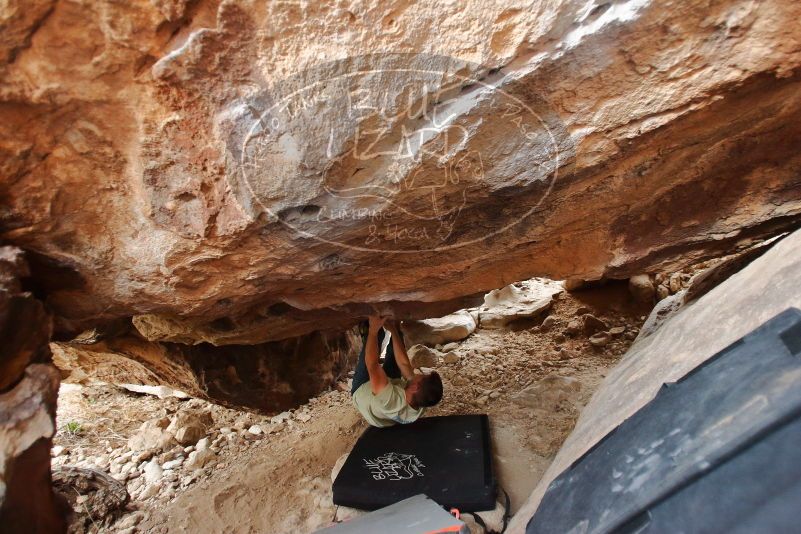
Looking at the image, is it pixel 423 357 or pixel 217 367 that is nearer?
pixel 217 367

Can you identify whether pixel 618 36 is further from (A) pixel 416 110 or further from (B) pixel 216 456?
(B) pixel 216 456

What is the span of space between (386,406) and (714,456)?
2.02 metres

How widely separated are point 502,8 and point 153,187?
1.06 m

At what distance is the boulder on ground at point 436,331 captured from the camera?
413 centimetres

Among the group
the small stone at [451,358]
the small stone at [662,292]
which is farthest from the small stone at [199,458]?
the small stone at [662,292]

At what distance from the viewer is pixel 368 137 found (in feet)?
3.82

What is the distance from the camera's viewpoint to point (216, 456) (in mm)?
2789

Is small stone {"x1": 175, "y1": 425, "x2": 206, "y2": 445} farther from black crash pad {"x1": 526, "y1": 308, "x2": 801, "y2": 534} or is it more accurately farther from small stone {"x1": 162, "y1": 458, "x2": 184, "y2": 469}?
black crash pad {"x1": 526, "y1": 308, "x2": 801, "y2": 534}

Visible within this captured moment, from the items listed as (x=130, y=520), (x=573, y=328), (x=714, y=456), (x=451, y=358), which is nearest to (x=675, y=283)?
(x=573, y=328)

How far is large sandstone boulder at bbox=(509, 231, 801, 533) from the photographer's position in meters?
1.06

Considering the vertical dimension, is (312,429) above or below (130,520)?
below

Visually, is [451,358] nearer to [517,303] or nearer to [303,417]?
[517,303]

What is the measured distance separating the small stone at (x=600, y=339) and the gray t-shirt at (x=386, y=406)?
1677mm

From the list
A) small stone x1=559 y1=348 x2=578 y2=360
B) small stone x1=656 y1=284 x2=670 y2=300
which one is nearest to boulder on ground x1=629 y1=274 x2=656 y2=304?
small stone x1=656 y1=284 x2=670 y2=300
